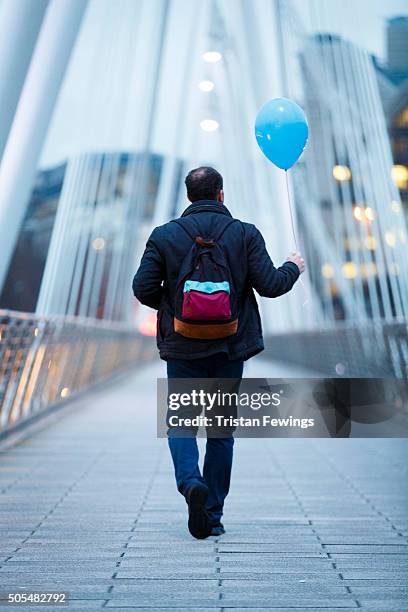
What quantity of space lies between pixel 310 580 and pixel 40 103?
Result: 176 inches

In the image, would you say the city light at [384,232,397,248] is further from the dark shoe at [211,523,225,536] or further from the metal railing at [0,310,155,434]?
the dark shoe at [211,523,225,536]

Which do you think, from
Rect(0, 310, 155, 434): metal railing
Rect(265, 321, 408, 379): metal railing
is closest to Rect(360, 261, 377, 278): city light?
Rect(265, 321, 408, 379): metal railing

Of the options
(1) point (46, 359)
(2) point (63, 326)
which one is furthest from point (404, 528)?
(2) point (63, 326)

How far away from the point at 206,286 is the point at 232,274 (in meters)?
0.18

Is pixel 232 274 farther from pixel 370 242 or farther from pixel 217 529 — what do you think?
pixel 370 242

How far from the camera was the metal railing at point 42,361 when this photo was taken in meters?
7.32

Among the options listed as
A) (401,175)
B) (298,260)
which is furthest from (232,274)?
(401,175)

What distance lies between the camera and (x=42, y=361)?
9078 millimetres

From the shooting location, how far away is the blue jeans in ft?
12.1

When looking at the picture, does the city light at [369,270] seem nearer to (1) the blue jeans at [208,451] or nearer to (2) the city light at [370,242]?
(2) the city light at [370,242]

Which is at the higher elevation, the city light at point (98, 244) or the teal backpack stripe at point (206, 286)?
the city light at point (98, 244)

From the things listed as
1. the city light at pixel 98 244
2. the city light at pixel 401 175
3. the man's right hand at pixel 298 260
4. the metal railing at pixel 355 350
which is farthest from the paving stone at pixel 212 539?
the city light at pixel 98 244

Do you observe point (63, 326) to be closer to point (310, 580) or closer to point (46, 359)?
point (46, 359)

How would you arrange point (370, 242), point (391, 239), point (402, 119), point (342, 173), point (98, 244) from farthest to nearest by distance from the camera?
1. point (98, 244)
2. point (342, 173)
3. point (402, 119)
4. point (370, 242)
5. point (391, 239)
